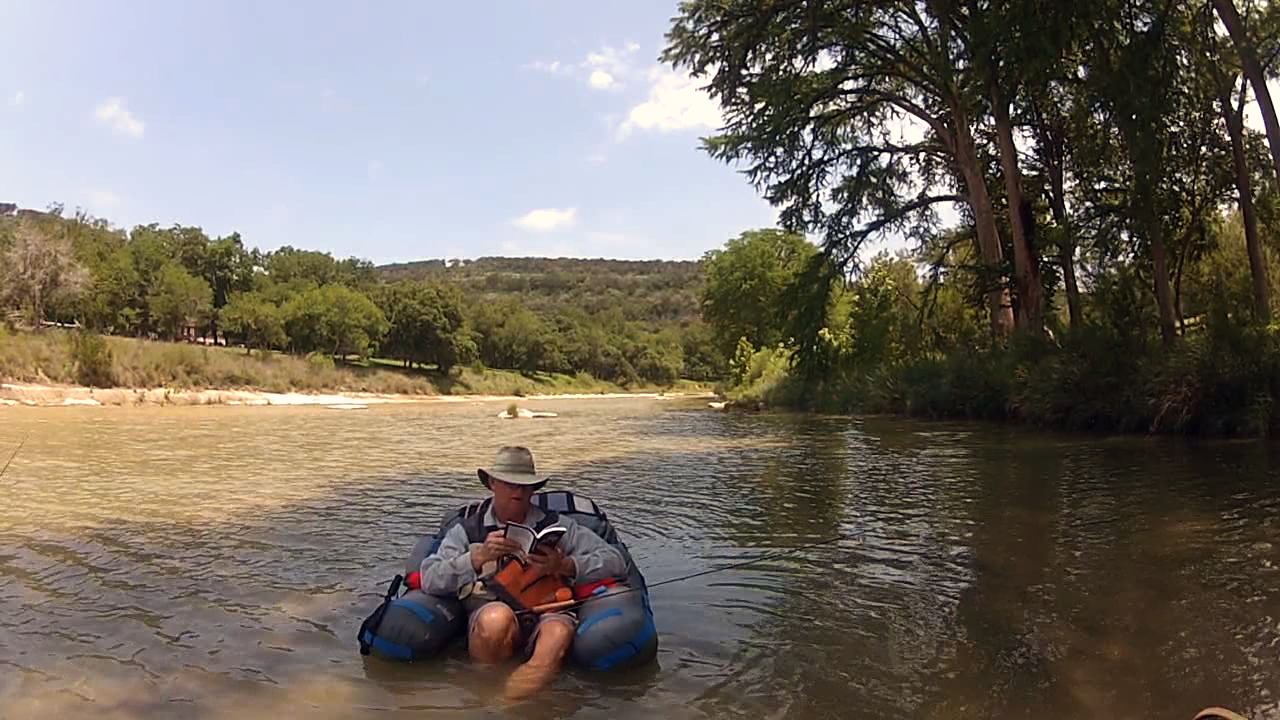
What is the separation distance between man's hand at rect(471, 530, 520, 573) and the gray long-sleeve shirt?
84 mm

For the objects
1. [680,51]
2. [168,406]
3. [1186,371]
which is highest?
[680,51]

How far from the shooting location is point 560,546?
5273 mm

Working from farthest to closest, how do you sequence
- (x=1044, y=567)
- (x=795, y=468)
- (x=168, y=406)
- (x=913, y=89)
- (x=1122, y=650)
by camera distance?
(x=168, y=406), (x=913, y=89), (x=795, y=468), (x=1044, y=567), (x=1122, y=650)

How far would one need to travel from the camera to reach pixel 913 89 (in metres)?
24.2

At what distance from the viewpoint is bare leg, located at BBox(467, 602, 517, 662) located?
496 cm

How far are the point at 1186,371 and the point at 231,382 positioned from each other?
45610mm

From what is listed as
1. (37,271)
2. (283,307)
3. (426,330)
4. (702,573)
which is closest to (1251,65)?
(702,573)

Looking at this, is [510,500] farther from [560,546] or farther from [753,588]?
[753,588]

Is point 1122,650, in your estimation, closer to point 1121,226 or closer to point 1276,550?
point 1276,550

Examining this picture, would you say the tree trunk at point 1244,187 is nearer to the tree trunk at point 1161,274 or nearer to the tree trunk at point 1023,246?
the tree trunk at point 1161,274

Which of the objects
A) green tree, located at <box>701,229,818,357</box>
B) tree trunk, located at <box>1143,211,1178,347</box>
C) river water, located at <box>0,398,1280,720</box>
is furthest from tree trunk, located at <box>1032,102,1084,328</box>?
green tree, located at <box>701,229,818,357</box>

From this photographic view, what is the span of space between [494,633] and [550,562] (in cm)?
47

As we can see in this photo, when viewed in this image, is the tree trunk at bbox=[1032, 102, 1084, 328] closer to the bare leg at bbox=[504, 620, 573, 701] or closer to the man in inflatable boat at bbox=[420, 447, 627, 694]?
the man in inflatable boat at bbox=[420, 447, 627, 694]

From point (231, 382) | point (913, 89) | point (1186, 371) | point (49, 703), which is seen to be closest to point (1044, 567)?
point (49, 703)
